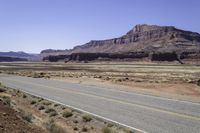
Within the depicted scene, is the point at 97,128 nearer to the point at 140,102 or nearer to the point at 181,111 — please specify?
the point at 181,111

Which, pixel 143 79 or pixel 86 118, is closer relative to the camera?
pixel 86 118

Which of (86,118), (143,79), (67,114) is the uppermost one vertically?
(86,118)

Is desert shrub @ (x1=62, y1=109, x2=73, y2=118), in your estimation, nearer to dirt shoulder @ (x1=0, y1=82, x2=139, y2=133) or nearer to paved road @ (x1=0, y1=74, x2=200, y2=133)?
dirt shoulder @ (x1=0, y1=82, x2=139, y2=133)

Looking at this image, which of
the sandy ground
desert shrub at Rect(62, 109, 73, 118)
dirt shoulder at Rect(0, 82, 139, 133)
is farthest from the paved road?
the sandy ground

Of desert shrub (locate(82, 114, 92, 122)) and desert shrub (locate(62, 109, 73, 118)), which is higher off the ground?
desert shrub (locate(82, 114, 92, 122))

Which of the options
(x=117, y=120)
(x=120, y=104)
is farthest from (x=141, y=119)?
(x=120, y=104)

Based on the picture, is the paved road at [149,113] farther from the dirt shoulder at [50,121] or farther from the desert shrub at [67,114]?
the desert shrub at [67,114]

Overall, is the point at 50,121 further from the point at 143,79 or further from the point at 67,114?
the point at 143,79

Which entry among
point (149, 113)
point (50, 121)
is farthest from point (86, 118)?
point (149, 113)

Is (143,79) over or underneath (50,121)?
underneath

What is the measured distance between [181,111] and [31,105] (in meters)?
8.84

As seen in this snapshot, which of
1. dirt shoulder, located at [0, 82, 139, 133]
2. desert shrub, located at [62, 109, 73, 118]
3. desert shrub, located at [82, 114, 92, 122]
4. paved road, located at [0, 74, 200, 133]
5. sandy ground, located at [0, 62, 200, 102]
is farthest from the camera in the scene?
sandy ground, located at [0, 62, 200, 102]

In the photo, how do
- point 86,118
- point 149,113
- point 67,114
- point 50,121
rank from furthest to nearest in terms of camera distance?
point 67,114 → point 149,113 → point 86,118 → point 50,121

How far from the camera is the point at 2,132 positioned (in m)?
9.48
